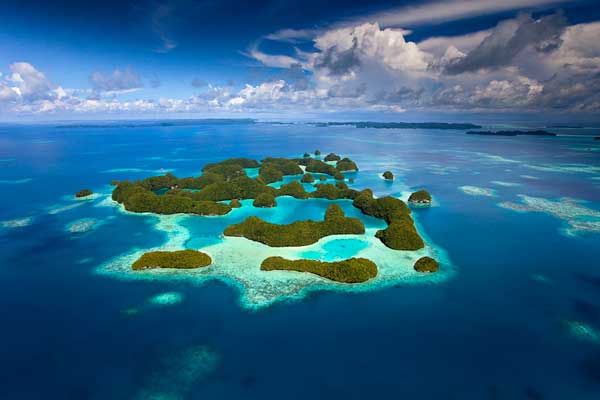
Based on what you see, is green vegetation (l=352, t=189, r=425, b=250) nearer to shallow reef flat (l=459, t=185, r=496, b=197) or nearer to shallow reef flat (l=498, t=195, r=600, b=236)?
shallow reef flat (l=498, t=195, r=600, b=236)

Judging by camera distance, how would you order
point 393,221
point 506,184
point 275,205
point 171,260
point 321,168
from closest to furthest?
point 171,260, point 393,221, point 275,205, point 506,184, point 321,168

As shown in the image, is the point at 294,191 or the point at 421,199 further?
the point at 294,191

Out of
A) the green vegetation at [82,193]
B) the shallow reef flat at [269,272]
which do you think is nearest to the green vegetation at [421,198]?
the shallow reef flat at [269,272]

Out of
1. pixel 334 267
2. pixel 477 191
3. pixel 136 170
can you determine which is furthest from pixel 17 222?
pixel 477 191

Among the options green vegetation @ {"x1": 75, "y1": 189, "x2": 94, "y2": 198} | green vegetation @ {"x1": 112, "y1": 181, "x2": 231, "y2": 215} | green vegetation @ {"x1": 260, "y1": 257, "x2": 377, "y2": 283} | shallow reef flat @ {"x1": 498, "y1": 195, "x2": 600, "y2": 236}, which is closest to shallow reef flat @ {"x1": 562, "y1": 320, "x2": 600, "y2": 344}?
green vegetation @ {"x1": 260, "y1": 257, "x2": 377, "y2": 283}

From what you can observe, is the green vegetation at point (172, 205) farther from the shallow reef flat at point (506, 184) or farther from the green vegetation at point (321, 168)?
the shallow reef flat at point (506, 184)

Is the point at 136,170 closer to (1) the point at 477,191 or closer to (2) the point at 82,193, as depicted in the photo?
(2) the point at 82,193

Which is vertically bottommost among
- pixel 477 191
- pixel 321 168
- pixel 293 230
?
pixel 321 168
